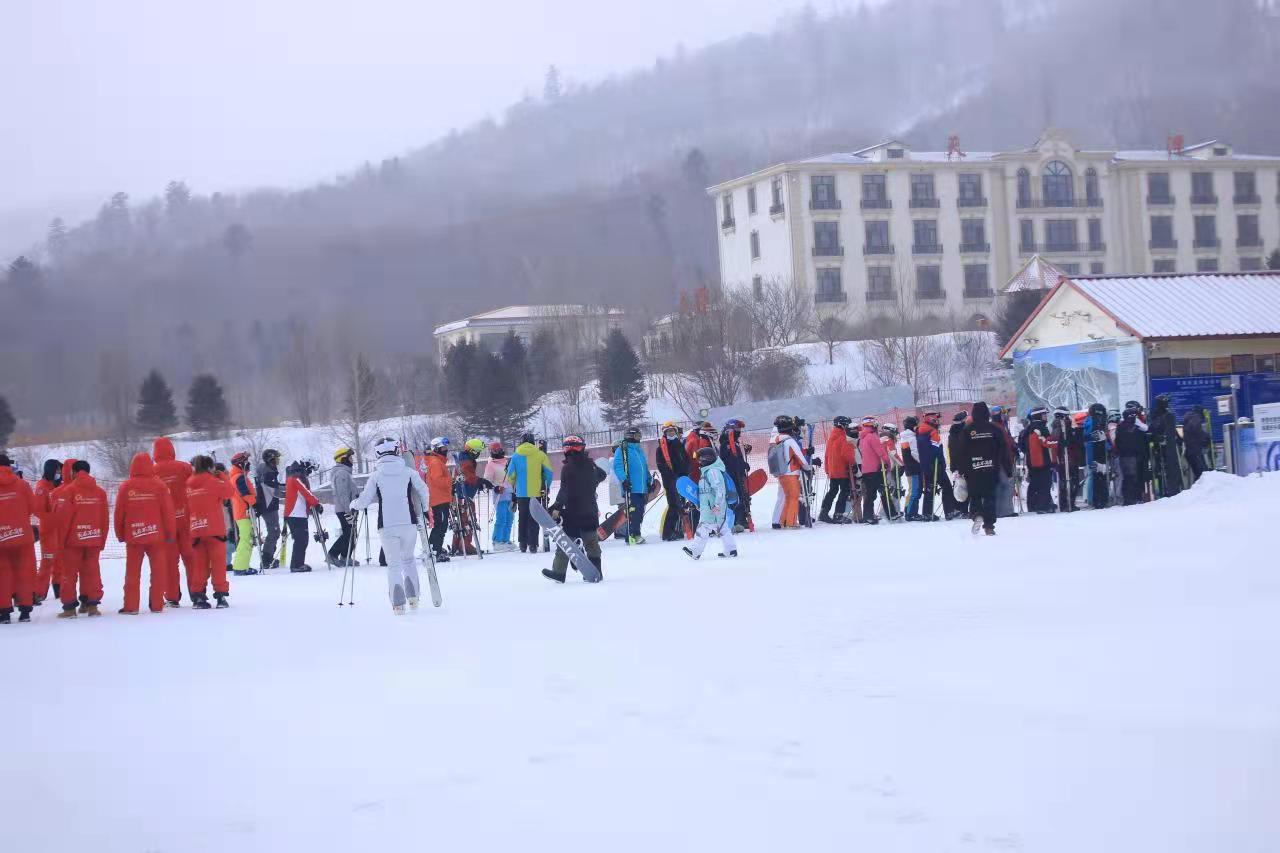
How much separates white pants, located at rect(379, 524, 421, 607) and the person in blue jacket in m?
8.38

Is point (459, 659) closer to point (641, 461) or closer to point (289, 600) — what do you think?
point (289, 600)

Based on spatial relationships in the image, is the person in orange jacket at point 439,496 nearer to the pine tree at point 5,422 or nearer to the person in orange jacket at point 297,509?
the person in orange jacket at point 297,509

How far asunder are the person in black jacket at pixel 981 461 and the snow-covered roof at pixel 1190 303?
11.8 metres

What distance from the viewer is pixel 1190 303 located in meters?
31.0

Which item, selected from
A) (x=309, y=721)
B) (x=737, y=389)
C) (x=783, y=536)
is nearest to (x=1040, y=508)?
(x=783, y=536)

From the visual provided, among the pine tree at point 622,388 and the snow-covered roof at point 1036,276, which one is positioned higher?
the snow-covered roof at point 1036,276

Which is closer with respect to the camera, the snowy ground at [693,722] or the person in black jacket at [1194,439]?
the snowy ground at [693,722]

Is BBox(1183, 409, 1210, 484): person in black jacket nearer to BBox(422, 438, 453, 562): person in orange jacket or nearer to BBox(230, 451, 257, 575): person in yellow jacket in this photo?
BBox(422, 438, 453, 562): person in orange jacket

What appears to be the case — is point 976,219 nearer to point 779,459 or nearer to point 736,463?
point 779,459

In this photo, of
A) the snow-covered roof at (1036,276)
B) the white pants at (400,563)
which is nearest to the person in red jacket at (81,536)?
the white pants at (400,563)

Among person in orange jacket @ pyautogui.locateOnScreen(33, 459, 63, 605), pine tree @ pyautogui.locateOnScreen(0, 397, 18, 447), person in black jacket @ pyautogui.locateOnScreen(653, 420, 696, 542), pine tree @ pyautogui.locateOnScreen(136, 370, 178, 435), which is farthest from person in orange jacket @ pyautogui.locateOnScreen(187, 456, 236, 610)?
pine tree @ pyautogui.locateOnScreen(136, 370, 178, 435)

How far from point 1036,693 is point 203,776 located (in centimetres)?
447

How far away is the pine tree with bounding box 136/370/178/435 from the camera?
227ft

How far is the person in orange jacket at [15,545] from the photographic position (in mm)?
15328
